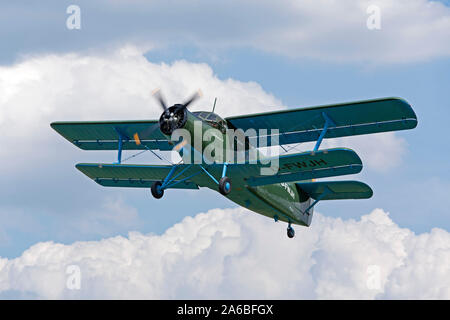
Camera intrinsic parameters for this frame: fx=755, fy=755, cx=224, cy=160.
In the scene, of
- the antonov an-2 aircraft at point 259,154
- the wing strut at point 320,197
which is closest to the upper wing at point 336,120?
the antonov an-2 aircraft at point 259,154

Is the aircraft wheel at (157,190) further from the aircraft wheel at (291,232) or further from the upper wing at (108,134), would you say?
the aircraft wheel at (291,232)

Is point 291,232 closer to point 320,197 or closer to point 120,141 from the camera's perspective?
point 320,197

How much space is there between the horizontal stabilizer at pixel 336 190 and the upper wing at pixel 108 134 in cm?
583

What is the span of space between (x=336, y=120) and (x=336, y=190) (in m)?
4.37

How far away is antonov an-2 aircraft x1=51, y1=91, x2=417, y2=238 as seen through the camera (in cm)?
2378

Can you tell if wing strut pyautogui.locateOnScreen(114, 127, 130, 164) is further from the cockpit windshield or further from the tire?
the tire

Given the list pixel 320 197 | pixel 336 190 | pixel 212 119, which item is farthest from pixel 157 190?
pixel 320 197

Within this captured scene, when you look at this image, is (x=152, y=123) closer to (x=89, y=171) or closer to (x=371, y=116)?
(x=89, y=171)

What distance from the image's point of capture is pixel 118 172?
88.5 feet

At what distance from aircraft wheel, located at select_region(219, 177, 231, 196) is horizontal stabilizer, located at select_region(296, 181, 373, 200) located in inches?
246

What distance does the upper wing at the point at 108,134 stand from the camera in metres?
28.0
